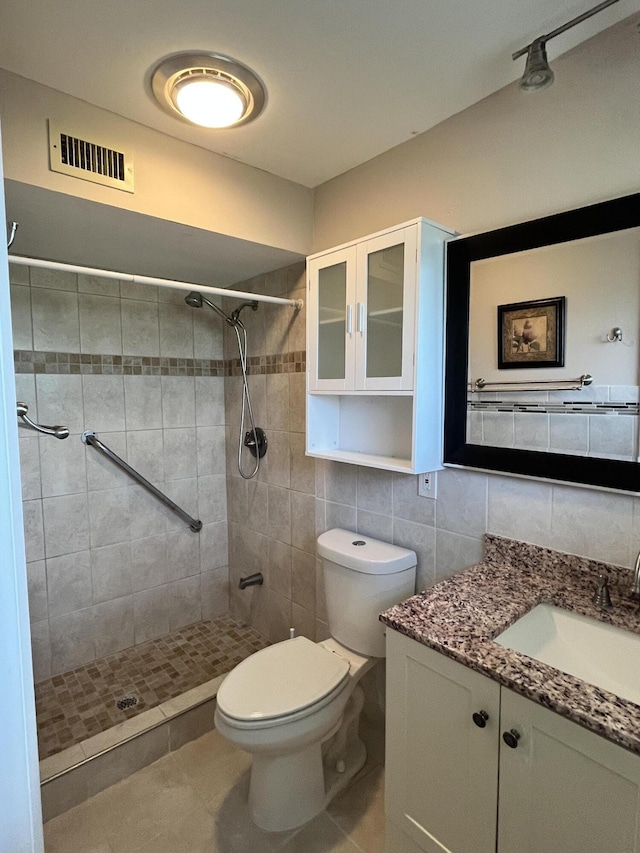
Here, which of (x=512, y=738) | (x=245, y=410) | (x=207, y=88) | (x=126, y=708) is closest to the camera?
(x=512, y=738)

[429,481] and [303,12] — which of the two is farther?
[429,481]

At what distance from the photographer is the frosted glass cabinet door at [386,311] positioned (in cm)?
150

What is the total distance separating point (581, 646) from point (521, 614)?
163 millimetres

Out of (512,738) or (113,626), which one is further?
(113,626)

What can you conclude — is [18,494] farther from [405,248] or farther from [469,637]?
[405,248]

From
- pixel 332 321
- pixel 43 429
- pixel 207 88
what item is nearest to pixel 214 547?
pixel 43 429

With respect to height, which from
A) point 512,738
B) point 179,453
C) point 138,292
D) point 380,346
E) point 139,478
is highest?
point 138,292

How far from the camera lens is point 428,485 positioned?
5.50 feet

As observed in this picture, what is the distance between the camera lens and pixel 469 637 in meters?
1.09

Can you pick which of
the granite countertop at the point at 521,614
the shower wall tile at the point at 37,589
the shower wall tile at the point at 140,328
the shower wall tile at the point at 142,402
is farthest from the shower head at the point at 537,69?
the shower wall tile at the point at 37,589

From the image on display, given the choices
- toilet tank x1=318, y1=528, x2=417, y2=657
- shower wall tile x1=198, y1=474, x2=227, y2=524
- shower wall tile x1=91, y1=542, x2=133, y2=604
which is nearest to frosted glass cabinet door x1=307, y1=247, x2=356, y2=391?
toilet tank x1=318, y1=528, x2=417, y2=657

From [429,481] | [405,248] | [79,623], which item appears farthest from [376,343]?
[79,623]

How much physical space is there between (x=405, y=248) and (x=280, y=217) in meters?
0.71

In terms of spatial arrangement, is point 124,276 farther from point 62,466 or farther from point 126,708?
point 126,708
